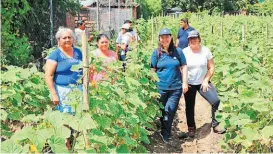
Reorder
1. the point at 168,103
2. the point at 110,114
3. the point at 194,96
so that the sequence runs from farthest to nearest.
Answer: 1. the point at 194,96
2. the point at 168,103
3. the point at 110,114

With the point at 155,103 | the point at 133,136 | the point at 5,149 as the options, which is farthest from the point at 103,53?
the point at 5,149

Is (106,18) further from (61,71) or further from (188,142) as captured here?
(61,71)

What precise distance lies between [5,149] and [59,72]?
1791 millimetres

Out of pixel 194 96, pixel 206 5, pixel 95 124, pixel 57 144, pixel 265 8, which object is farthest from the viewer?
pixel 206 5

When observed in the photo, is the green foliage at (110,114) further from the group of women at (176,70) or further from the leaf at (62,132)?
the group of women at (176,70)

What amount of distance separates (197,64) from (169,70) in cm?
42

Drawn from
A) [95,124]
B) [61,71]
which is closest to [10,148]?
[95,124]

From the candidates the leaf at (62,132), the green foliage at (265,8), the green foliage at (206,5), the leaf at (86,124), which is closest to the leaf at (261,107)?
the leaf at (86,124)

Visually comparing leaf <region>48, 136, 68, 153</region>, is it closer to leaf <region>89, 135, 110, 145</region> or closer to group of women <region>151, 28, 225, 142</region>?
leaf <region>89, 135, 110, 145</region>

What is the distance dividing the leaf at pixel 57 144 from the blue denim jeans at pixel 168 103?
115 inches

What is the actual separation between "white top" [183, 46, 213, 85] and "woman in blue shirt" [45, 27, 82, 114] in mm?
1787

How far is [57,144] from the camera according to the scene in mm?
2768

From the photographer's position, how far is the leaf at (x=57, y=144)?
8.96 feet

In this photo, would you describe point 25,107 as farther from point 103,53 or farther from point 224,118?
point 224,118
